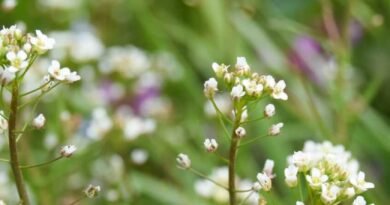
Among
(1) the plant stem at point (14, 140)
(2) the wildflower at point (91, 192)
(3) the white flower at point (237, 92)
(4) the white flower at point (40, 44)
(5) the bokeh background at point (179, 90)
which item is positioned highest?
(5) the bokeh background at point (179, 90)

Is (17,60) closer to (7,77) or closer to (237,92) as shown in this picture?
(7,77)

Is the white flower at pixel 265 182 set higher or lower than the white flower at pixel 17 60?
lower

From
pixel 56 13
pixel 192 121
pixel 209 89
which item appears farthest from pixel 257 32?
pixel 209 89

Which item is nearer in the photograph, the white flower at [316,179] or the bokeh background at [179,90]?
the white flower at [316,179]

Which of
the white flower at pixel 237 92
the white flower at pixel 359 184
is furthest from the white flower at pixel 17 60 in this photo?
the white flower at pixel 359 184

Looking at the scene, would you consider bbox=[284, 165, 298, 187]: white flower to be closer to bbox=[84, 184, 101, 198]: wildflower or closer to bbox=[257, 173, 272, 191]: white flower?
bbox=[257, 173, 272, 191]: white flower

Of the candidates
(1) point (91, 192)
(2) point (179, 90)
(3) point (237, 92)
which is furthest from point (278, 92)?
(2) point (179, 90)

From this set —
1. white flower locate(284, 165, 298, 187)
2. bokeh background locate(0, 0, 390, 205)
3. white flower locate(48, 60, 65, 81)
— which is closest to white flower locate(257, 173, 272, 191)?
white flower locate(284, 165, 298, 187)

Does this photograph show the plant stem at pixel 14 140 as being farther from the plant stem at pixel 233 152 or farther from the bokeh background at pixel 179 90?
the bokeh background at pixel 179 90
